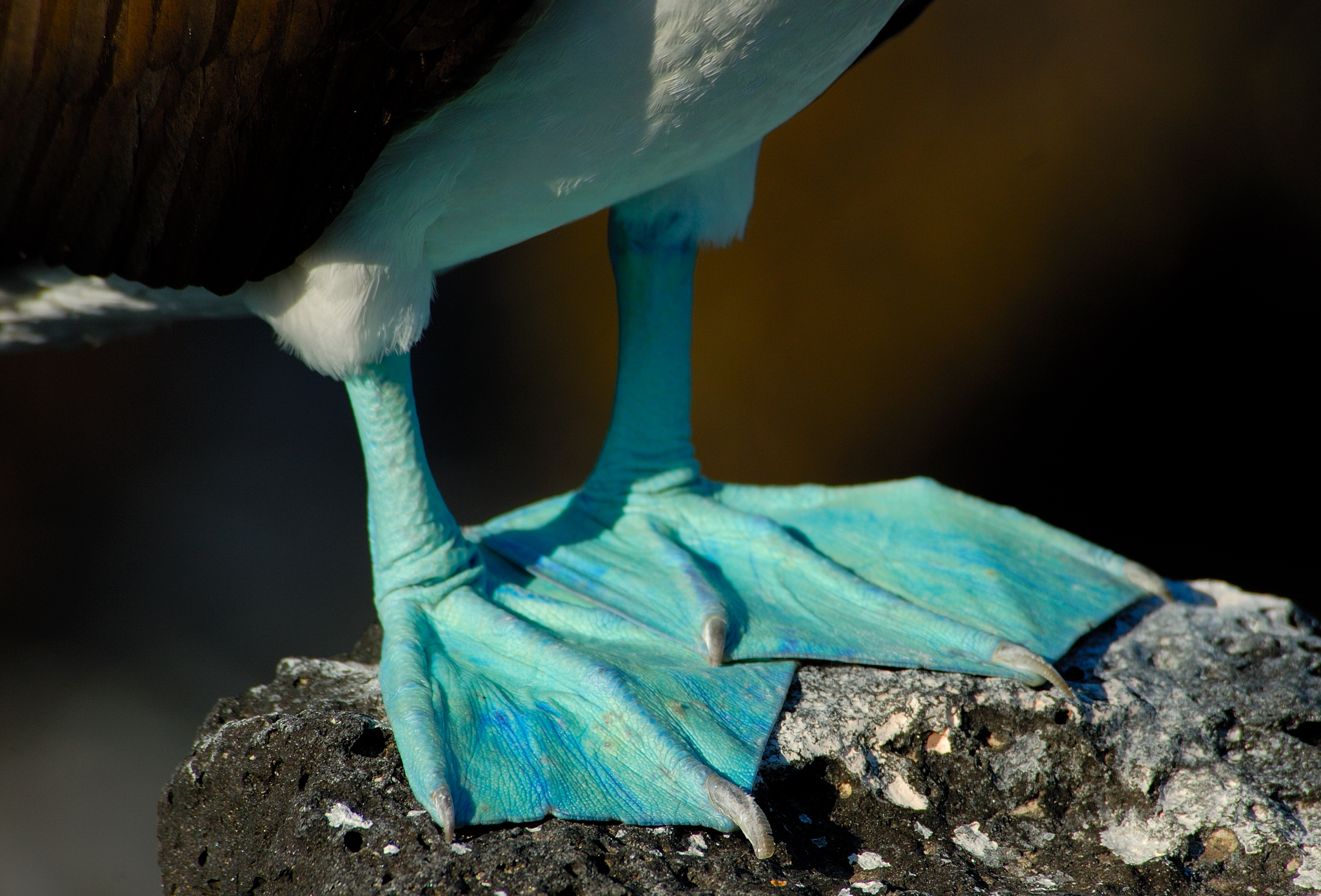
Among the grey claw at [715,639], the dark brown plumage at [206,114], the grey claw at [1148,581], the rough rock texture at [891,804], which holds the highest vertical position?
the dark brown plumage at [206,114]

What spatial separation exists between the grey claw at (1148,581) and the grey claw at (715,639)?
1.76 ft

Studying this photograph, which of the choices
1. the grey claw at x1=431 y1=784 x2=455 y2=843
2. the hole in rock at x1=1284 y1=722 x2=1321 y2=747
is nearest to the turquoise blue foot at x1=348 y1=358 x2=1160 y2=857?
the grey claw at x1=431 y1=784 x2=455 y2=843

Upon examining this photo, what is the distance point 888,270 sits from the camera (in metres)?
3.56

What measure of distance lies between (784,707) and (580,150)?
0.57 meters

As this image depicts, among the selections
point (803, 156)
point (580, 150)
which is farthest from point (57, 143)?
point (803, 156)

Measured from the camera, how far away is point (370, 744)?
108 centimetres

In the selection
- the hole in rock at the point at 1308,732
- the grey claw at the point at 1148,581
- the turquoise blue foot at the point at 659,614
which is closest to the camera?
the turquoise blue foot at the point at 659,614

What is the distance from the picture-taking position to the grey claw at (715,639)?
118 centimetres

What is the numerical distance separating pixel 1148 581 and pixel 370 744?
0.92 metres

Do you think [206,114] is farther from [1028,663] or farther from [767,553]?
[1028,663]

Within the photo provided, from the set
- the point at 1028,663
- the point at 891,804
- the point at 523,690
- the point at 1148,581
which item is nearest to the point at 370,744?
the point at 523,690

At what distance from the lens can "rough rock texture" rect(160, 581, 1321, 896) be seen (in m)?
0.96

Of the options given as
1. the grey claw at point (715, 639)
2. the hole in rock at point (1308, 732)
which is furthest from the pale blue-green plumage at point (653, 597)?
the hole in rock at point (1308, 732)

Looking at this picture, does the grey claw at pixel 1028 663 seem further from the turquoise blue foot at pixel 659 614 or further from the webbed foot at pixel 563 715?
the webbed foot at pixel 563 715
